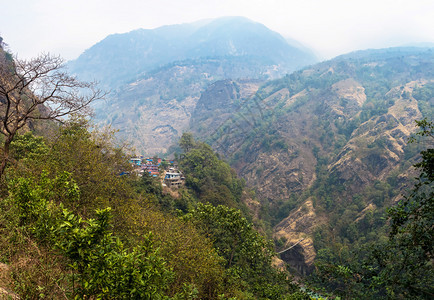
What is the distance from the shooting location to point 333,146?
80.8 meters

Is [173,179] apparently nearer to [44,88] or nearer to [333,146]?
[44,88]

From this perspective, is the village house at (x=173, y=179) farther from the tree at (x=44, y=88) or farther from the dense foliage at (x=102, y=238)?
the tree at (x=44, y=88)

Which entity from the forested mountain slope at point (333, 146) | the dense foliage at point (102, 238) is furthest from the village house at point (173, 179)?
the forested mountain slope at point (333, 146)

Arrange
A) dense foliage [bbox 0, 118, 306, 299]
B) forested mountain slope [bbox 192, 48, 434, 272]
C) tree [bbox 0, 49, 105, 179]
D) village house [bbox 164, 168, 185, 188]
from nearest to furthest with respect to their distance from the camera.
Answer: dense foliage [bbox 0, 118, 306, 299]
tree [bbox 0, 49, 105, 179]
village house [bbox 164, 168, 185, 188]
forested mountain slope [bbox 192, 48, 434, 272]

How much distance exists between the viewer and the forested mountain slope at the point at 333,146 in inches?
2050

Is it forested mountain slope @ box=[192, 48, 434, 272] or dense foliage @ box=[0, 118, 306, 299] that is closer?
dense foliage @ box=[0, 118, 306, 299]

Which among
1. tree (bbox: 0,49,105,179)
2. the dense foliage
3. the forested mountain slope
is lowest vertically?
the forested mountain slope

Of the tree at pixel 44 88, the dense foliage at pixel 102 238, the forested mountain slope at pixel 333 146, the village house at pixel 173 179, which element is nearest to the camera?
the dense foliage at pixel 102 238

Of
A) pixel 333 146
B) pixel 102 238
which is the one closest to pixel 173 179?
pixel 102 238

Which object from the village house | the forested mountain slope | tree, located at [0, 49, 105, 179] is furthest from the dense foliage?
the forested mountain slope

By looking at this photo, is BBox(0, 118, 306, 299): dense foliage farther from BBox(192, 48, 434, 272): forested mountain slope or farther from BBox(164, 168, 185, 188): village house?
BBox(192, 48, 434, 272): forested mountain slope

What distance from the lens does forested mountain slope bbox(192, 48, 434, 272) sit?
5206 centimetres

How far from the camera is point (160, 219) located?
47.3 ft

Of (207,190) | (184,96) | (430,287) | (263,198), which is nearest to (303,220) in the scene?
(263,198)
